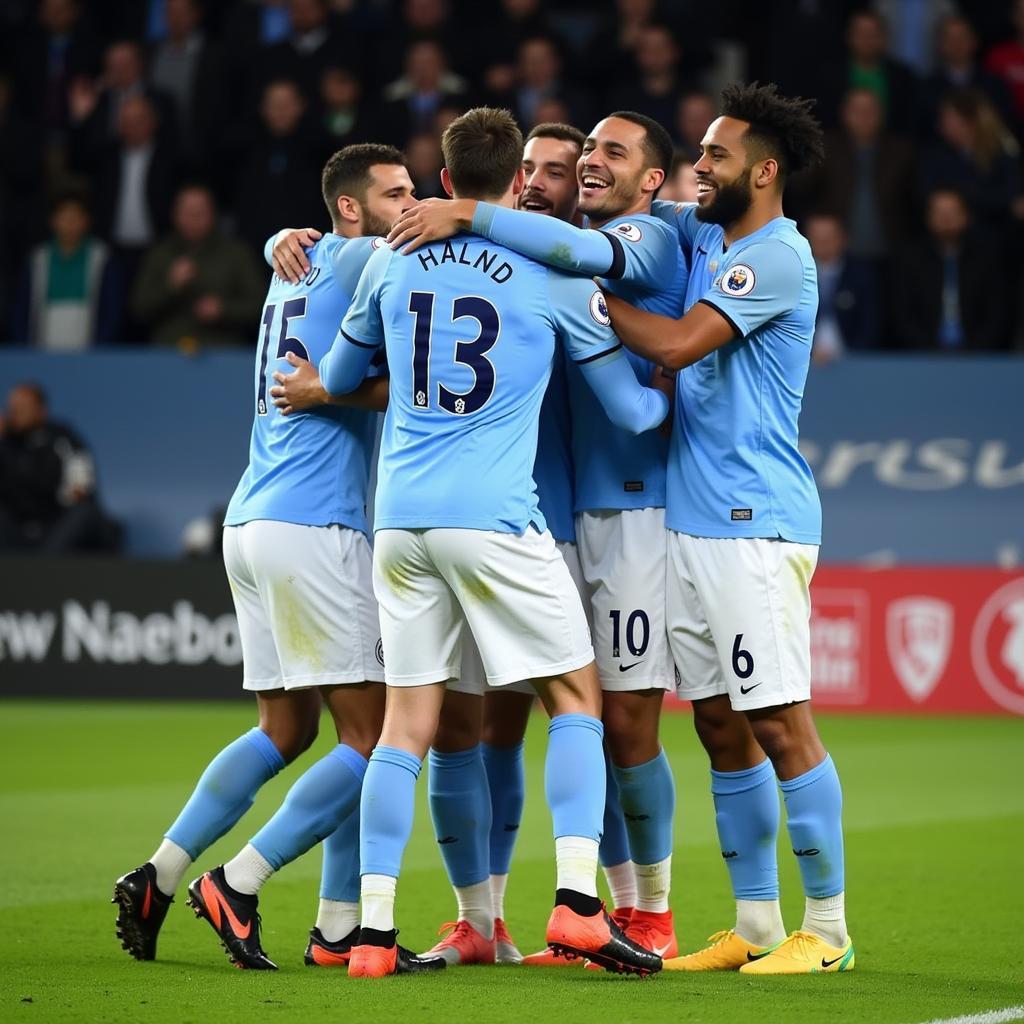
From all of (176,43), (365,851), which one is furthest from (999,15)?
(365,851)

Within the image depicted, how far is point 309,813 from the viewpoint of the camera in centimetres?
565

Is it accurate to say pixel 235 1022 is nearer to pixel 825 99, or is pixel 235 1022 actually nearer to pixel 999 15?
pixel 825 99

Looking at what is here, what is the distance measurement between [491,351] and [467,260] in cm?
29

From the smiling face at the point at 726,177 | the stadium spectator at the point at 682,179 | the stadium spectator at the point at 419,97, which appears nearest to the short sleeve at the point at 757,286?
the smiling face at the point at 726,177

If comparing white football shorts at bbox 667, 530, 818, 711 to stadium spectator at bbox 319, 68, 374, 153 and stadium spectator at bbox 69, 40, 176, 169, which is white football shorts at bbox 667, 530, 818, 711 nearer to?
stadium spectator at bbox 319, 68, 374, 153

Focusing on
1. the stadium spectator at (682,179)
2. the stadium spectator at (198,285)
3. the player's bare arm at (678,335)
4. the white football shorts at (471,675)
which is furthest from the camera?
the stadium spectator at (198,285)

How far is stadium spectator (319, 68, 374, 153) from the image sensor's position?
1514 cm

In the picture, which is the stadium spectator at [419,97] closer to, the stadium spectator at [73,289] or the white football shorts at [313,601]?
the stadium spectator at [73,289]

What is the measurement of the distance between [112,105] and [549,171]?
10.8 meters

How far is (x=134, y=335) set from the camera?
15.6 metres

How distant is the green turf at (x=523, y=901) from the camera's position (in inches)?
194

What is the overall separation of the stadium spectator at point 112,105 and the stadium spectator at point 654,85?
3.98m

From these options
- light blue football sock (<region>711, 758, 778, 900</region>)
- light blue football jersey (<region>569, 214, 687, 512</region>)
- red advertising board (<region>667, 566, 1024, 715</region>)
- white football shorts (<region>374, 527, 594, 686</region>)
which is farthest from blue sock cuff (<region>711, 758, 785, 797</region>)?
red advertising board (<region>667, 566, 1024, 715</region>)

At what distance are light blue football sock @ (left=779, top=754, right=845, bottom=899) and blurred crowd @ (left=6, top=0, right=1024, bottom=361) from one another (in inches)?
346
